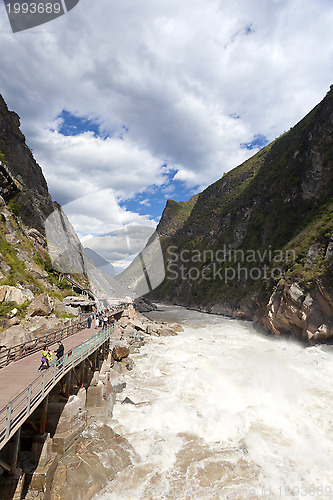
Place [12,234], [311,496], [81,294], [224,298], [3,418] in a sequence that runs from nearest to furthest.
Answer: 1. [3,418]
2. [311,496]
3. [12,234]
4. [81,294]
5. [224,298]

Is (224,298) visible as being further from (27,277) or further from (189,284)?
(27,277)

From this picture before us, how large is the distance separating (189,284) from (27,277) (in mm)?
83382

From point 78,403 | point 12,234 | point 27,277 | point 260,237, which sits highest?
point 260,237

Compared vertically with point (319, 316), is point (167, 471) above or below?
below

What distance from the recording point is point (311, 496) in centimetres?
917

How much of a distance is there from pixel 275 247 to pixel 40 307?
4797cm

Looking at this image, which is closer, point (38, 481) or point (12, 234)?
point (38, 481)

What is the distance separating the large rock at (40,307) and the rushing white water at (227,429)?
32.5 ft

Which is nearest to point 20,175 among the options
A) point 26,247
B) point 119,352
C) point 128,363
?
point 26,247

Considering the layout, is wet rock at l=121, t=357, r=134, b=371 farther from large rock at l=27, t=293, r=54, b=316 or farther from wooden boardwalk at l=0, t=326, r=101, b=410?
wooden boardwalk at l=0, t=326, r=101, b=410

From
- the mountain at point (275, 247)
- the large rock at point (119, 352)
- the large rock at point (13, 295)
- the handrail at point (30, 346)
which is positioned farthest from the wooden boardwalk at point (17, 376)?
the mountain at point (275, 247)

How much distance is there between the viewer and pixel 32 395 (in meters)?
8.12

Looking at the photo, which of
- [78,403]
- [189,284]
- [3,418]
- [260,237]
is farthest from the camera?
[189,284]

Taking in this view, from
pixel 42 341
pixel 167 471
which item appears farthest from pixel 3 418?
pixel 42 341
